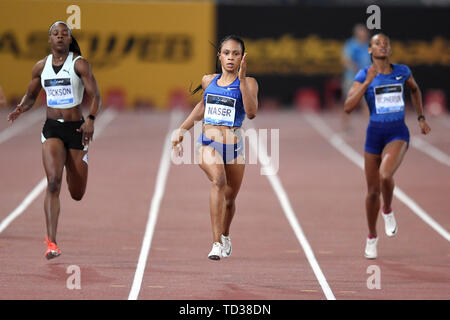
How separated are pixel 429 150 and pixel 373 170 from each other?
32.6ft

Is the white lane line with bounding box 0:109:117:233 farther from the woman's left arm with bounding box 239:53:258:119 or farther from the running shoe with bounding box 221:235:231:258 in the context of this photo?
the woman's left arm with bounding box 239:53:258:119

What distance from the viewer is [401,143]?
32.1 ft

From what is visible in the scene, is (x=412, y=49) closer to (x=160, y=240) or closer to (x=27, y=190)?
(x=27, y=190)

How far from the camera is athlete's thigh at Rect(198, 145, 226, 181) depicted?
880 centimetres

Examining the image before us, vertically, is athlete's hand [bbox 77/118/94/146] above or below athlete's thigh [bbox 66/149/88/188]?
above

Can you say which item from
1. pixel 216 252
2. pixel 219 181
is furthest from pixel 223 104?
pixel 216 252

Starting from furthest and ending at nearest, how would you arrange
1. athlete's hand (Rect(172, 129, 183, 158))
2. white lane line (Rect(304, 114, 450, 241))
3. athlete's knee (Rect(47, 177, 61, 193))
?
white lane line (Rect(304, 114, 450, 241))
athlete's knee (Rect(47, 177, 61, 193))
athlete's hand (Rect(172, 129, 183, 158))

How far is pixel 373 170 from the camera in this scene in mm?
9891

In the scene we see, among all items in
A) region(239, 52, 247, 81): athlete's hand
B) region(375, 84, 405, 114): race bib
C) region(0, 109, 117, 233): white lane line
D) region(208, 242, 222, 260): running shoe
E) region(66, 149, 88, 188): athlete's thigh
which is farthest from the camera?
region(0, 109, 117, 233): white lane line

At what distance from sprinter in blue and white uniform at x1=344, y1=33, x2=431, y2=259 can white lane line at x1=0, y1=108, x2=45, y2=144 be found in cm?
1191

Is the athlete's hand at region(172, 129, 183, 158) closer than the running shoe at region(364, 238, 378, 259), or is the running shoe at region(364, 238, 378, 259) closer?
the athlete's hand at region(172, 129, 183, 158)

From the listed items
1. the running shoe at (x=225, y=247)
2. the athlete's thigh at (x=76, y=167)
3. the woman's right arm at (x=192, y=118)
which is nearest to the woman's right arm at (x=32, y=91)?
the athlete's thigh at (x=76, y=167)

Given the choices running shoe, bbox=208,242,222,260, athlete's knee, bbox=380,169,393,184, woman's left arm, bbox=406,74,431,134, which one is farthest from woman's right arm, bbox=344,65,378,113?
running shoe, bbox=208,242,222,260

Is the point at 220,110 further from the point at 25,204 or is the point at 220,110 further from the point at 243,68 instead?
the point at 25,204
